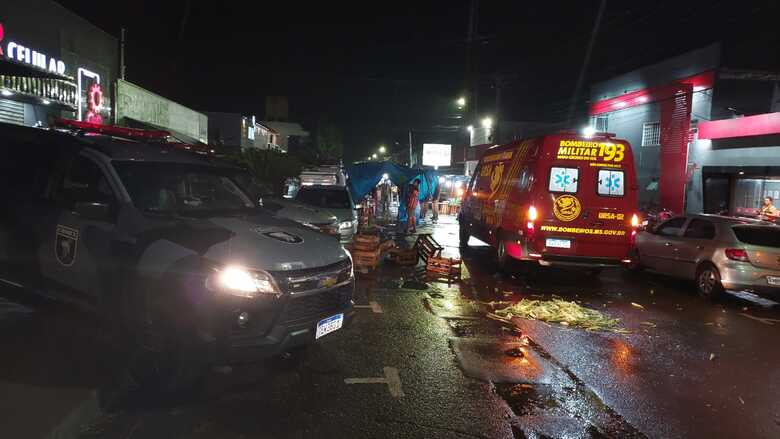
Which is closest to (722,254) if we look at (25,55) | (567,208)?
(567,208)

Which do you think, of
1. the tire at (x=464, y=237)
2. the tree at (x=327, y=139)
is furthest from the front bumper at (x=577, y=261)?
the tree at (x=327, y=139)

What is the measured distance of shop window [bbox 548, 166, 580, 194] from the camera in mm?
10000

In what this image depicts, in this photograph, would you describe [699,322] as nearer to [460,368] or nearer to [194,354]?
[460,368]

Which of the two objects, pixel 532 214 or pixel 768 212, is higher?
pixel 768 212

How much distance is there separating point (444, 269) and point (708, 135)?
15151mm

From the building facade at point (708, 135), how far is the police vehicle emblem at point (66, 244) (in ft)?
64.4

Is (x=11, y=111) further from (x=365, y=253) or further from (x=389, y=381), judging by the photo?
(x=389, y=381)

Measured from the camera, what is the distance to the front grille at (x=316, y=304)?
426 cm

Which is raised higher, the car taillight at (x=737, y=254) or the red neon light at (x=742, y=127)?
the red neon light at (x=742, y=127)

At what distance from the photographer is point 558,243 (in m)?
9.95

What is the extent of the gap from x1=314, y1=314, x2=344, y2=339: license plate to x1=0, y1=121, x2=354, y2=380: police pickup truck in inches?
0.5

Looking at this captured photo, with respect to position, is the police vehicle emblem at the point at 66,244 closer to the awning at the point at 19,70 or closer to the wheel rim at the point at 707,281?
the awning at the point at 19,70

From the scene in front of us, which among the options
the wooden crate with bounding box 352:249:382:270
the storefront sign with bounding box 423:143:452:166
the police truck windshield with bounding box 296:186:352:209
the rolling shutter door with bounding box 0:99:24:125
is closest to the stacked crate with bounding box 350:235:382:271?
the wooden crate with bounding box 352:249:382:270

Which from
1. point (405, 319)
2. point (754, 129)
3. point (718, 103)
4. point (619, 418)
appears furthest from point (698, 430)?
point (718, 103)
